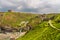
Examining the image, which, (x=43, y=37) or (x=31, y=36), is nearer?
(x=43, y=37)

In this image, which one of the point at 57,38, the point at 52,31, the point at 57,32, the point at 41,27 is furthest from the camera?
the point at 41,27

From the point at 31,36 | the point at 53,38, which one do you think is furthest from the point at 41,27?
the point at 53,38

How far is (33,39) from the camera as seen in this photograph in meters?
36.2

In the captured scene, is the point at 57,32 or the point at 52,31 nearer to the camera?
the point at 57,32

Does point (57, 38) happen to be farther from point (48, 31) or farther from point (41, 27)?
point (41, 27)

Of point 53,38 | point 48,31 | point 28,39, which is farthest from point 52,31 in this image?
point 28,39

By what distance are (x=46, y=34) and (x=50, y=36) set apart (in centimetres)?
154

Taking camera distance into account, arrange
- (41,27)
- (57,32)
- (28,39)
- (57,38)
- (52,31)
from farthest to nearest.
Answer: (41,27) → (28,39) → (52,31) → (57,32) → (57,38)

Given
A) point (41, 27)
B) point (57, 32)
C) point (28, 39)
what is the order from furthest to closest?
point (41, 27)
point (28, 39)
point (57, 32)

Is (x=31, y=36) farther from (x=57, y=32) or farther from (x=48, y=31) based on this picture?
(x=57, y=32)

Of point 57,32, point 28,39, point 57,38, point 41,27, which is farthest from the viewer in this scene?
point 41,27

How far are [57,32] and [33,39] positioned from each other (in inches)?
221

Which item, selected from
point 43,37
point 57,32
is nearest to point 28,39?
point 43,37

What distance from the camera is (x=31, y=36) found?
3894 centimetres
